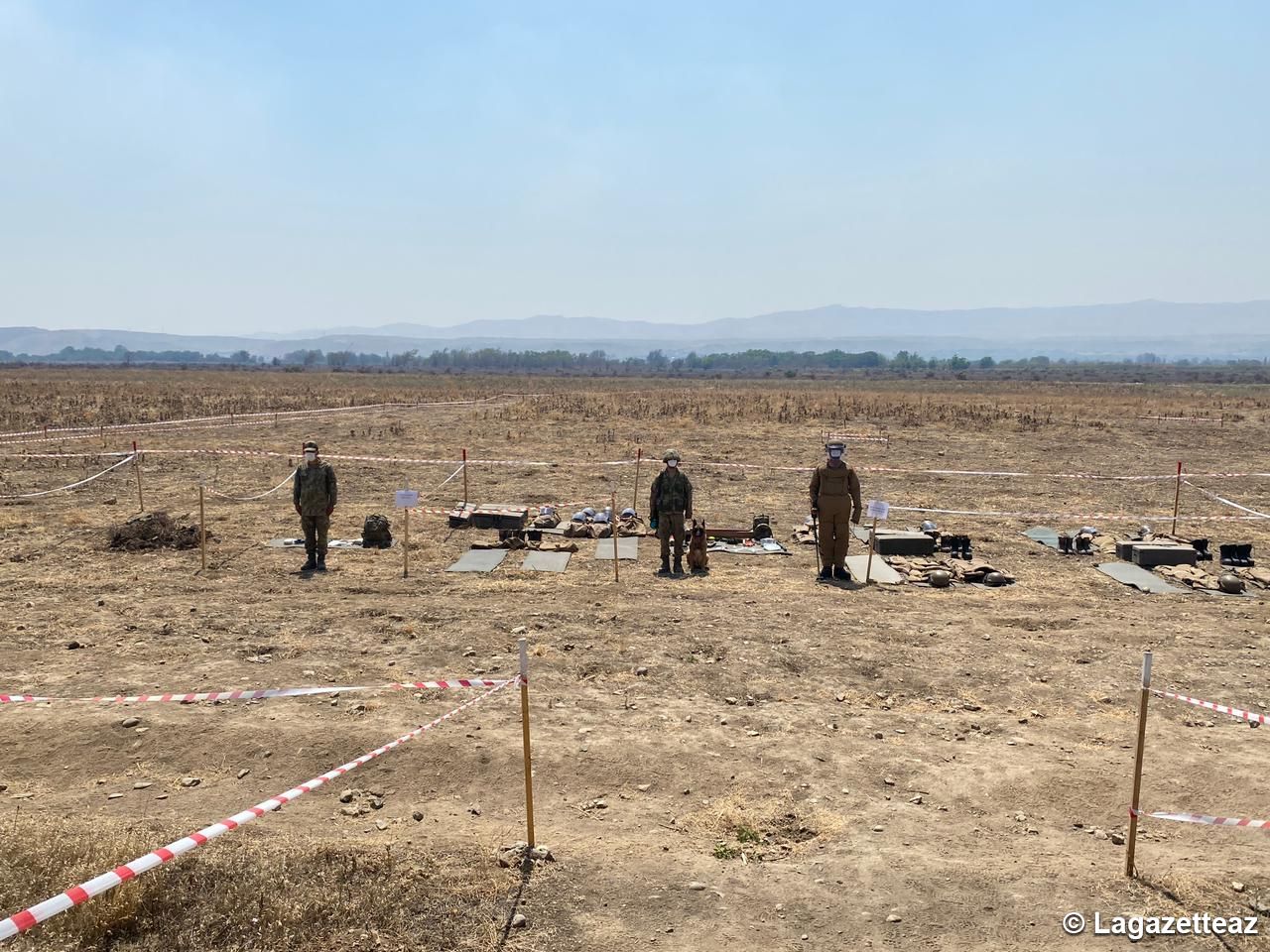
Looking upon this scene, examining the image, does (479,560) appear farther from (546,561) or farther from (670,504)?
(670,504)

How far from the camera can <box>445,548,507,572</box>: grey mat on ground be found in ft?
40.0

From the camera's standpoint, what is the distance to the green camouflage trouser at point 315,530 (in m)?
12.1

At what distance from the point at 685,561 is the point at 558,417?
2465 cm

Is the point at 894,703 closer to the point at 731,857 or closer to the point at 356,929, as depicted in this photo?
the point at 731,857

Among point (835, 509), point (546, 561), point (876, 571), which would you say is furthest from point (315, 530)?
point (876, 571)

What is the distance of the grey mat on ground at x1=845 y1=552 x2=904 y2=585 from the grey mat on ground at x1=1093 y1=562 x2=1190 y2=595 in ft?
10.4

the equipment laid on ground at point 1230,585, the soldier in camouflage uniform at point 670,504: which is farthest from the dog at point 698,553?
the equipment laid on ground at point 1230,585

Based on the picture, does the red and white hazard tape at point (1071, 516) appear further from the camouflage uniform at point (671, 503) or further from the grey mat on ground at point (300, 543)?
the grey mat on ground at point (300, 543)

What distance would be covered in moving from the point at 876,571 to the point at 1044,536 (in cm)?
430

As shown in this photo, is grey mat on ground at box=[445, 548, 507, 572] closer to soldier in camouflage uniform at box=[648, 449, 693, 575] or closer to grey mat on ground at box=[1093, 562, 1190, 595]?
soldier in camouflage uniform at box=[648, 449, 693, 575]

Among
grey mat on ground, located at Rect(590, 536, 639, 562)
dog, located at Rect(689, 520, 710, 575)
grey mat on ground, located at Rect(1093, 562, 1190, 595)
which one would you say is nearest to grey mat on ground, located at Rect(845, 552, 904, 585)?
dog, located at Rect(689, 520, 710, 575)

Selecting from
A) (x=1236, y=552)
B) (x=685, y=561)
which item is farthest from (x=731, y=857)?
(x=1236, y=552)

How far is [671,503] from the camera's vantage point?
12.0 metres

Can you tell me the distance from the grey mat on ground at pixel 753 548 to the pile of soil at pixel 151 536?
8493 mm
